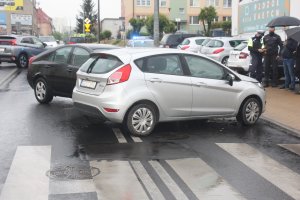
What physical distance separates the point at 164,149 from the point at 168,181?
173 cm

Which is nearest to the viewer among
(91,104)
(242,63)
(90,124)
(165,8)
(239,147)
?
(239,147)

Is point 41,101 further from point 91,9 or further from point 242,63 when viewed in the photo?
point 91,9

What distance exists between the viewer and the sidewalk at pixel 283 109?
1012 cm

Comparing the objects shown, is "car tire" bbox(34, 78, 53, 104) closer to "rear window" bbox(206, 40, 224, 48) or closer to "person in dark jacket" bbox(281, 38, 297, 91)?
"person in dark jacket" bbox(281, 38, 297, 91)

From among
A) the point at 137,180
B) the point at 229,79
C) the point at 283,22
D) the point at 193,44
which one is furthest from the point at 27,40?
the point at 137,180

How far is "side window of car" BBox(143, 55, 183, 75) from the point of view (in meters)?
8.74

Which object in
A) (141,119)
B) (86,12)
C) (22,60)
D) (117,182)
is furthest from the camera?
(86,12)

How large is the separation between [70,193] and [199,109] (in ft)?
13.8

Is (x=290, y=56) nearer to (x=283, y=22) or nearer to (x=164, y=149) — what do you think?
(x=283, y=22)

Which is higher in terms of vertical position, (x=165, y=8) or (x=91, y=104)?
(x=165, y=8)

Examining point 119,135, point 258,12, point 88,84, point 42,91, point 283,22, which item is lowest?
point 119,135

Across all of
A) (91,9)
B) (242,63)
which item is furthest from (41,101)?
(91,9)

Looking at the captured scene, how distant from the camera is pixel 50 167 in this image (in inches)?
257

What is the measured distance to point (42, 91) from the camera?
12250mm
